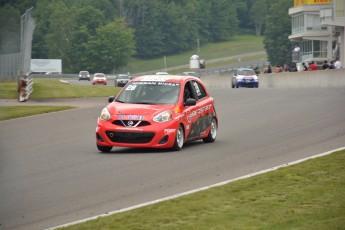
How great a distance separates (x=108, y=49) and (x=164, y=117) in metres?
158

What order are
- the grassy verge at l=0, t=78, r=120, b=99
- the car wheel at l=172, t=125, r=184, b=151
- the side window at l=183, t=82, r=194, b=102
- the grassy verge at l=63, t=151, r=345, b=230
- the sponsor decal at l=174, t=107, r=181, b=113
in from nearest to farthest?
the grassy verge at l=63, t=151, r=345, b=230 → the car wheel at l=172, t=125, r=184, b=151 → the sponsor decal at l=174, t=107, r=181, b=113 → the side window at l=183, t=82, r=194, b=102 → the grassy verge at l=0, t=78, r=120, b=99

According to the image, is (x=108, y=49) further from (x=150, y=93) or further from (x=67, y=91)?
(x=150, y=93)

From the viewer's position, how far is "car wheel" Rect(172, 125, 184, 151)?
1769 centimetres

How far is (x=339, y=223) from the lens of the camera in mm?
8977

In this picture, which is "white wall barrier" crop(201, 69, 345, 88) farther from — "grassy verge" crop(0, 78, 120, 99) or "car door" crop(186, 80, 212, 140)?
"car door" crop(186, 80, 212, 140)

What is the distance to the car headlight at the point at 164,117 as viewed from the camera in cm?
1764

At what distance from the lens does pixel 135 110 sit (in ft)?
58.4

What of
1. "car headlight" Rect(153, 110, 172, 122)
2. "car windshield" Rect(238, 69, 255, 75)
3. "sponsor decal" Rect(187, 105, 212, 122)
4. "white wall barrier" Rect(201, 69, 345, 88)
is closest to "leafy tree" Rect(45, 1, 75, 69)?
"white wall barrier" Rect(201, 69, 345, 88)

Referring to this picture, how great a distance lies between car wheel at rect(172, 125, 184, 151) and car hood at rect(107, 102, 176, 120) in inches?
18.3

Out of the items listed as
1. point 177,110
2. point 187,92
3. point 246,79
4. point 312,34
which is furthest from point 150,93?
point 312,34

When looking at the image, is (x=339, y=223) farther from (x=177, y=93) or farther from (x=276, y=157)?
(x=177, y=93)

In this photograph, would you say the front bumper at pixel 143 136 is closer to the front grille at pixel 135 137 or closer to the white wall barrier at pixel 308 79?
the front grille at pixel 135 137

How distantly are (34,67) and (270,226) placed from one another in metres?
130

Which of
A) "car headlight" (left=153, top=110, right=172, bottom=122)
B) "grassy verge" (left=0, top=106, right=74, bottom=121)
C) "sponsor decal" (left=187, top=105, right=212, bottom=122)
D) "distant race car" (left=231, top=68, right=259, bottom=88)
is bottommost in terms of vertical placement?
"distant race car" (left=231, top=68, right=259, bottom=88)
